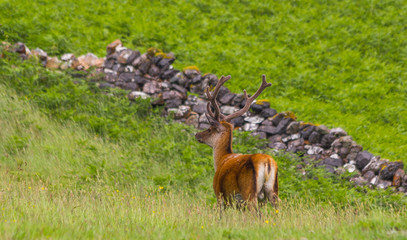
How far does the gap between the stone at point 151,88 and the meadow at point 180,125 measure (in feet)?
2.40

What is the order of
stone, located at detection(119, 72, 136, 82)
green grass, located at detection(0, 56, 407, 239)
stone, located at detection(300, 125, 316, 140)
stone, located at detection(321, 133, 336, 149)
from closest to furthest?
green grass, located at detection(0, 56, 407, 239) → stone, located at detection(321, 133, 336, 149) → stone, located at detection(300, 125, 316, 140) → stone, located at detection(119, 72, 136, 82)

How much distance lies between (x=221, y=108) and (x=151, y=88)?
6.85ft

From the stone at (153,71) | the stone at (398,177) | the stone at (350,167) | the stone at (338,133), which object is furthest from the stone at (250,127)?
the stone at (398,177)

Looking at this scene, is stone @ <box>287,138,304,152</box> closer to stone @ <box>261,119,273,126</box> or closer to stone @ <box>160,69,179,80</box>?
stone @ <box>261,119,273,126</box>

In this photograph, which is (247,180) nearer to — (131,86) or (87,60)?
(131,86)

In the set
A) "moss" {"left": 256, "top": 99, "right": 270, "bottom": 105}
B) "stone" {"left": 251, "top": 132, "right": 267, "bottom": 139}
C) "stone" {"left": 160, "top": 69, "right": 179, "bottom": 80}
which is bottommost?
"stone" {"left": 251, "top": 132, "right": 267, "bottom": 139}

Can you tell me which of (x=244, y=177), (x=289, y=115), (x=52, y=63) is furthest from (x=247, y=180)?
(x=52, y=63)

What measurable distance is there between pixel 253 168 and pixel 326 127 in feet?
18.3

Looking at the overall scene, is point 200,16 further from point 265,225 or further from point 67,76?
point 265,225

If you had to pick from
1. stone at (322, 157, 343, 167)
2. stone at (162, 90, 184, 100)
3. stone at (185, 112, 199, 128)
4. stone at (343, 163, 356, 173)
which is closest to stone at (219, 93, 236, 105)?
stone at (185, 112, 199, 128)

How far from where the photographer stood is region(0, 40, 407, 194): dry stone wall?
10883 mm

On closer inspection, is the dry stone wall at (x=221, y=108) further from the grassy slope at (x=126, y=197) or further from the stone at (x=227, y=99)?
the grassy slope at (x=126, y=197)

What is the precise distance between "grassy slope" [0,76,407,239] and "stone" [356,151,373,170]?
1.25 metres

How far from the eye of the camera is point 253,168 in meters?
7.00
